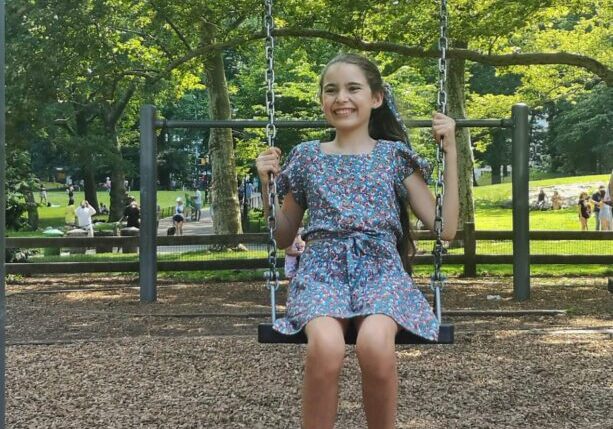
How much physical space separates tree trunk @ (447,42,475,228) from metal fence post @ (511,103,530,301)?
17.7 ft

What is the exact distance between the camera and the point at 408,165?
120 inches

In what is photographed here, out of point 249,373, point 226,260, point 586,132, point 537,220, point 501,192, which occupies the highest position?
point 586,132

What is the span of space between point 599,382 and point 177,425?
2.30 meters

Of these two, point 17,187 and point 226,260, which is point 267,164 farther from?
point 17,187

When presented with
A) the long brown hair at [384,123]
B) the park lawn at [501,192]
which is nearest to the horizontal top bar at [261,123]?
the long brown hair at [384,123]

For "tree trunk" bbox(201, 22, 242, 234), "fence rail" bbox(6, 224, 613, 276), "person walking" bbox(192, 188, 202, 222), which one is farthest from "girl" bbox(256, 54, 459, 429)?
"person walking" bbox(192, 188, 202, 222)

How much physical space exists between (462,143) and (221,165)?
4057 mm

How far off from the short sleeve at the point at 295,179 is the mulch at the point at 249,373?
1.19 m

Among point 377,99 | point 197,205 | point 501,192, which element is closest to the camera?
point 377,99

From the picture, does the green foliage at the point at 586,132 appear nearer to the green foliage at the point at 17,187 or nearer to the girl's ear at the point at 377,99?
the green foliage at the point at 17,187

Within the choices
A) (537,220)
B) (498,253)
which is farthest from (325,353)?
(537,220)

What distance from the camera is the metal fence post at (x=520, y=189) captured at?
Answer: 8086mm

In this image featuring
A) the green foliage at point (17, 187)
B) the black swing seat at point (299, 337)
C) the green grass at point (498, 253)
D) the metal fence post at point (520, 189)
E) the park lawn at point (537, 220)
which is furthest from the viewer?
the park lawn at point (537, 220)

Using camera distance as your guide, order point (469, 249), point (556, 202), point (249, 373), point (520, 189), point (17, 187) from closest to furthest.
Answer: point (249, 373), point (520, 189), point (469, 249), point (17, 187), point (556, 202)
